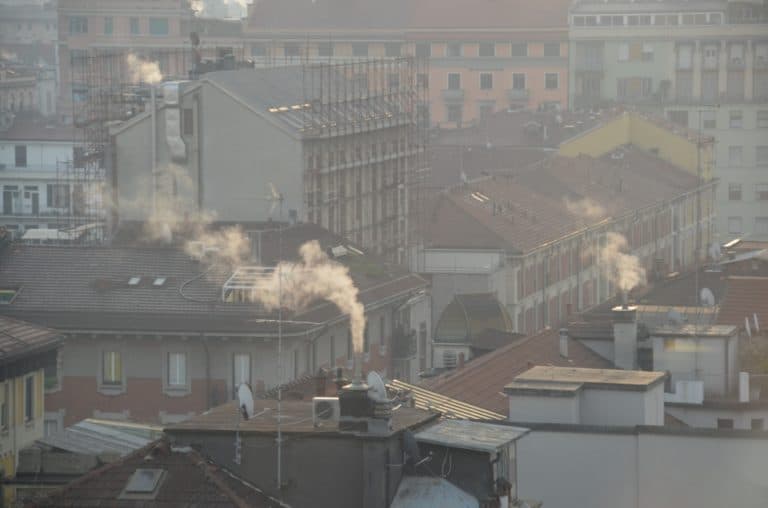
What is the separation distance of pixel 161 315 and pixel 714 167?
164 feet

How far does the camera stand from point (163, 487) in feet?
72.7

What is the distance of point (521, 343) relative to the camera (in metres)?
39.7

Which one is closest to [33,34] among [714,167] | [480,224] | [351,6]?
[351,6]

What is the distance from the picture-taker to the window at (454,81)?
383 feet

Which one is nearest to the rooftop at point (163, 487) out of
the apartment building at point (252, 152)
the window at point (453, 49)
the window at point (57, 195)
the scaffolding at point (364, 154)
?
the apartment building at point (252, 152)

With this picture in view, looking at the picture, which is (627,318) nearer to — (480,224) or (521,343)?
(521,343)

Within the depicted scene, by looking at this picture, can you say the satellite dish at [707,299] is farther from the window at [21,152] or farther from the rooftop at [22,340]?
the window at [21,152]

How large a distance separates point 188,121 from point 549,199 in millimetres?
20135

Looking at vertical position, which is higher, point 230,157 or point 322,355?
point 230,157

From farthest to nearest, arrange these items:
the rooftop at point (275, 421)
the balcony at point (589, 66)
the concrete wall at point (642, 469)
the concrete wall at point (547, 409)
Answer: the balcony at point (589, 66), the concrete wall at point (547, 409), the concrete wall at point (642, 469), the rooftop at point (275, 421)

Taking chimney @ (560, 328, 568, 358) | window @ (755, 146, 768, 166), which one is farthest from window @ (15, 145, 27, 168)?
chimney @ (560, 328, 568, 358)

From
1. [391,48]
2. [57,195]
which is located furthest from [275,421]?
[391,48]

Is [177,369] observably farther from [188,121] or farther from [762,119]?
[762,119]

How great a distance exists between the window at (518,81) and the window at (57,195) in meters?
40.4
